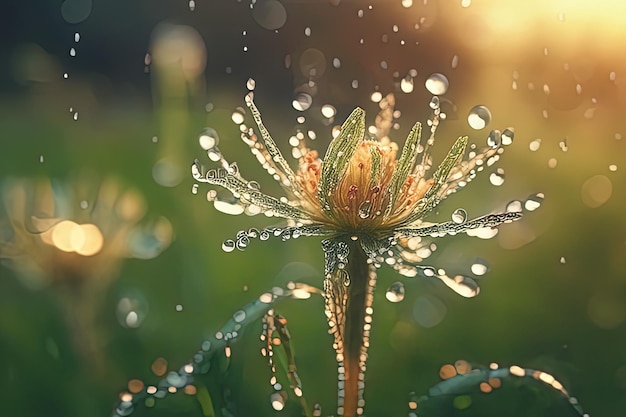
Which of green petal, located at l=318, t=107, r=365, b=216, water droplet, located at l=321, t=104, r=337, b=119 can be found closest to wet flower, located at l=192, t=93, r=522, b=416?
green petal, located at l=318, t=107, r=365, b=216

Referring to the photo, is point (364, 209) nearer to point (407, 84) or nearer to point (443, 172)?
point (443, 172)

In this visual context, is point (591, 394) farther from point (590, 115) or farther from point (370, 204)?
point (370, 204)

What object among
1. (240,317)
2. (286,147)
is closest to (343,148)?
(240,317)

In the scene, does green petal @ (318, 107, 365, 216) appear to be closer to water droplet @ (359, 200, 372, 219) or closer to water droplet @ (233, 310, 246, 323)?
water droplet @ (359, 200, 372, 219)

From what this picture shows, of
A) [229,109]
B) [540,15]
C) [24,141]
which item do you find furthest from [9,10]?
[540,15]

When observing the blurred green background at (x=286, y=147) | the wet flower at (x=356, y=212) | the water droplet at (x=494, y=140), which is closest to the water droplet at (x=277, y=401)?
the blurred green background at (x=286, y=147)

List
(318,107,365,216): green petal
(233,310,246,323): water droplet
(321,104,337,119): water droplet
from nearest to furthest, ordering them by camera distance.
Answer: (318,107,365,216): green petal → (233,310,246,323): water droplet → (321,104,337,119): water droplet
